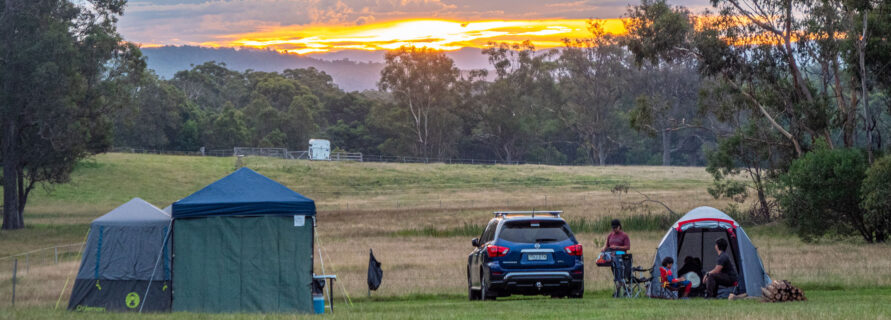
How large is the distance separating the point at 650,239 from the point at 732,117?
8.79m

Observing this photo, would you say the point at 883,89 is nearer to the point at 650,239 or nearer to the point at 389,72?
the point at 650,239

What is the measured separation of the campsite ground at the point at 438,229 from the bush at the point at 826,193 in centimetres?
79

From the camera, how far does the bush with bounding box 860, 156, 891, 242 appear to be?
2991cm

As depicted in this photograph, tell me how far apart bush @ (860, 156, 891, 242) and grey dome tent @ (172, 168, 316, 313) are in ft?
66.4

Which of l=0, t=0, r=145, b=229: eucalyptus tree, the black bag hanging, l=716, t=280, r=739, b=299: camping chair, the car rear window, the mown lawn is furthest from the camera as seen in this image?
l=0, t=0, r=145, b=229: eucalyptus tree

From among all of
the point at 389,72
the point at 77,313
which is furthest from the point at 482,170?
the point at 77,313

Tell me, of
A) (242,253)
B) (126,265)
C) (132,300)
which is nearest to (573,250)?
(242,253)

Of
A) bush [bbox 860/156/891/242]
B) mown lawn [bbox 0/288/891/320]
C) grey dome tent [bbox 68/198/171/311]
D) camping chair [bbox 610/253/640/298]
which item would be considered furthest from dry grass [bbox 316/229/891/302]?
grey dome tent [bbox 68/198/171/311]

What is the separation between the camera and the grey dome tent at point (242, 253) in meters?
17.1

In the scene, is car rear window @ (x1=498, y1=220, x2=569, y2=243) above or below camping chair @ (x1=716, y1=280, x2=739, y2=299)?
above

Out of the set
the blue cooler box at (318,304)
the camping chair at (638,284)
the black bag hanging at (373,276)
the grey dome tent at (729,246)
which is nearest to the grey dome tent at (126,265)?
the blue cooler box at (318,304)

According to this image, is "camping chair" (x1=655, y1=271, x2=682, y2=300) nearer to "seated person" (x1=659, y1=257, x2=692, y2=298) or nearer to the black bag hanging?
"seated person" (x1=659, y1=257, x2=692, y2=298)

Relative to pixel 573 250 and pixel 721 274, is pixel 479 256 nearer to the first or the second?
pixel 573 250

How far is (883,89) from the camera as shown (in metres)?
35.2
